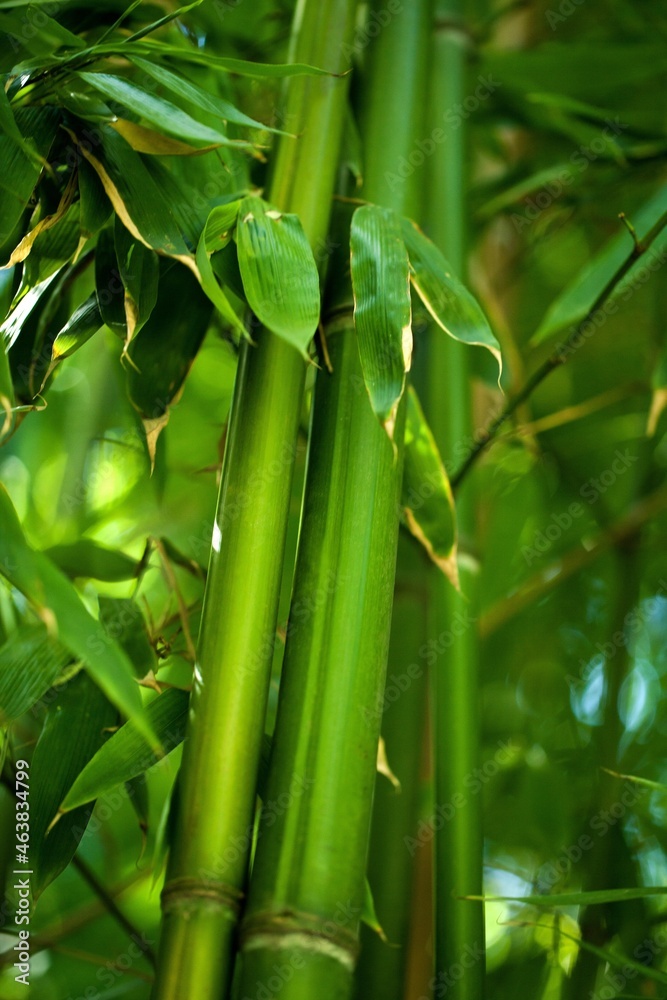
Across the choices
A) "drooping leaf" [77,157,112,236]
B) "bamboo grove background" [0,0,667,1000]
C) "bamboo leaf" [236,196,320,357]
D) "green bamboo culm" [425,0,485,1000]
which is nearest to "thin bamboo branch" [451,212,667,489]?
"bamboo grove background" [0,0,667,1000]

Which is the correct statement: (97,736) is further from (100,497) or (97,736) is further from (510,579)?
(510,579)

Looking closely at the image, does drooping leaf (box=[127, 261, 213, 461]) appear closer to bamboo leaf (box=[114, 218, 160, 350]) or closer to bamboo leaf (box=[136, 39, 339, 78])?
bamboo leaf (box=[114, 218, 160, 350])

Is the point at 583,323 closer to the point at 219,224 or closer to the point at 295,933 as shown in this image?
the point at 219,224

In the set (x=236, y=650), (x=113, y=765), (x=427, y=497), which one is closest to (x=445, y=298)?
(x=427, y=497)

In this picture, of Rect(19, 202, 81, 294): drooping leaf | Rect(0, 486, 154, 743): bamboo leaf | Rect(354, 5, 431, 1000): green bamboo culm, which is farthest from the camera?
Result: Rect(354, 5, 431, 1000): green bamboo culm

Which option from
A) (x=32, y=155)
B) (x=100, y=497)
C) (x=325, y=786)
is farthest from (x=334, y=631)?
(x=100, y=497)

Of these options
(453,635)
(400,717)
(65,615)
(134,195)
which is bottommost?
(400,717)
